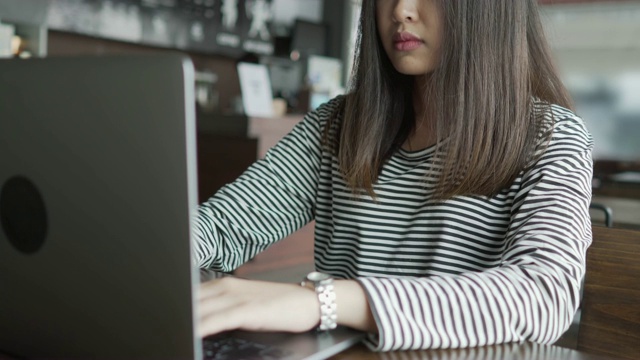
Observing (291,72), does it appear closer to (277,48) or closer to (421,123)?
(277,48)

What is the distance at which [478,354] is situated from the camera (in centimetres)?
66

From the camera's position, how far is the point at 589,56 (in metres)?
6.70

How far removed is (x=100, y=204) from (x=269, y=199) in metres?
0.71

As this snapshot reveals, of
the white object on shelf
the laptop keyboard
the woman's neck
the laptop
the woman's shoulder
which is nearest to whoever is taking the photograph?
the laptop

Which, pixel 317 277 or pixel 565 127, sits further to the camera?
pixel 565 127

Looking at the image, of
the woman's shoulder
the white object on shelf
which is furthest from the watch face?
the white object on shelf

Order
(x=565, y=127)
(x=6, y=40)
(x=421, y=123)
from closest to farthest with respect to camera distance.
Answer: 1. (x=565, y=127)
2. (x=421, y=123)
3. (x=6, y=40)

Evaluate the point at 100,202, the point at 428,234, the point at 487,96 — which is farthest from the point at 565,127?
the point at 100,202

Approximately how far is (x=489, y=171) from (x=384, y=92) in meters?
0.27

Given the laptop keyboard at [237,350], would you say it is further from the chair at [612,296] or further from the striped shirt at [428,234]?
the chair at [612,296]

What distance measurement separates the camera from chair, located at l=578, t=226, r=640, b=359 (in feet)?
3.09

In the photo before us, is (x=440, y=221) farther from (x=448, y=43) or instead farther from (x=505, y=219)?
(x=448, y=43)

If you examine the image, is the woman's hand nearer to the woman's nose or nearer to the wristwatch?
the wristwatch

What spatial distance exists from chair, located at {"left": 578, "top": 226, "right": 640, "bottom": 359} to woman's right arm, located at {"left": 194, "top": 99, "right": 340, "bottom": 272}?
488mm
